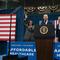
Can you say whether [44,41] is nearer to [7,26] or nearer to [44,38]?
[44,38]

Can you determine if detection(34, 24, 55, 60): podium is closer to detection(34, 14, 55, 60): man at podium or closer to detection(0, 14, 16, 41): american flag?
detection(34, 14, 55, 60): man at podium

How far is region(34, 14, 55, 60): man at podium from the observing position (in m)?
7.42

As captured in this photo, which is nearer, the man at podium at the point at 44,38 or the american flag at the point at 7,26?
the man at podium at the point at 44,38

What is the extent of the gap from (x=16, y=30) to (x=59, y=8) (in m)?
1.15

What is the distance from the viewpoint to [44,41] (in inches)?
292

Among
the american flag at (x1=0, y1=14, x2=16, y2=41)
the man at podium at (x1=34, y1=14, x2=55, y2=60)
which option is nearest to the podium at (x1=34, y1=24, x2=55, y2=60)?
the man at podium at (x1=34, y1=14, x2=55, y2=60)

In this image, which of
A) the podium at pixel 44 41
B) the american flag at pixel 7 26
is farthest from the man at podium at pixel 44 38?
the american flag at pixel 7 26

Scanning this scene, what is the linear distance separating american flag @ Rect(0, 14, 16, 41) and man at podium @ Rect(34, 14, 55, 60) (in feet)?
1.90

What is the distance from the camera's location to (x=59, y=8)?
25.4ft

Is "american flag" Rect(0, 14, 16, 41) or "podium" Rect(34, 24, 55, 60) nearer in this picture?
"podium" Rect(34, 24, 55, 60)

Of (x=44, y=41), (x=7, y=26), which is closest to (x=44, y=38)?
(x=44, y=41)

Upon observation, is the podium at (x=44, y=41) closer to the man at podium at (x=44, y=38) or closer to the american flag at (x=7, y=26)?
the man at podium at (x=44, y=38)

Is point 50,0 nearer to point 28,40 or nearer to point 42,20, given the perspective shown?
point 42,20

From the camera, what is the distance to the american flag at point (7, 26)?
313 inches
